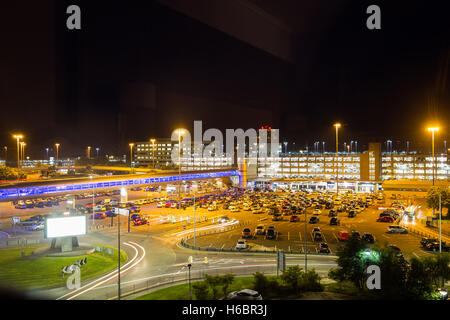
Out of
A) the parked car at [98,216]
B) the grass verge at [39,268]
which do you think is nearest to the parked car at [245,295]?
the grass verge at [39,268]

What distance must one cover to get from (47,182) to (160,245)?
1128 centimetres

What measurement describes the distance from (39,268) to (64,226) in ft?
6.80

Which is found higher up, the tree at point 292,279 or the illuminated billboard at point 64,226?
the illuminated billboard at point 64,226

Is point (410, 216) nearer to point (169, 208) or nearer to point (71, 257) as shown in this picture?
point (169, 208)

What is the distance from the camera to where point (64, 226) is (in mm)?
13133

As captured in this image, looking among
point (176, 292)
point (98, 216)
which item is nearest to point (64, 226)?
point (176, 292)

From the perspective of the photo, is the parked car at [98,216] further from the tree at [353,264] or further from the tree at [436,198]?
the tree at [436,198]

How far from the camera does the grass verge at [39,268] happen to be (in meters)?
10.0

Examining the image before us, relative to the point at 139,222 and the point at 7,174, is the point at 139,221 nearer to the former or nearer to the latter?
the point at 139,222

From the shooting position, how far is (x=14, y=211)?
2519 cm

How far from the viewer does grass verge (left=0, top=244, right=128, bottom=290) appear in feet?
32.9

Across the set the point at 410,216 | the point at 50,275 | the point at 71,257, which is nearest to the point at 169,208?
the point at 71,257

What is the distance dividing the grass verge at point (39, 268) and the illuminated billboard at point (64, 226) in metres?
0.97

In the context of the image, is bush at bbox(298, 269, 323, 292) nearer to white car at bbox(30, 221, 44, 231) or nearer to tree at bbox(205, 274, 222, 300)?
tree at bbox(205, 274, 222, 300)
